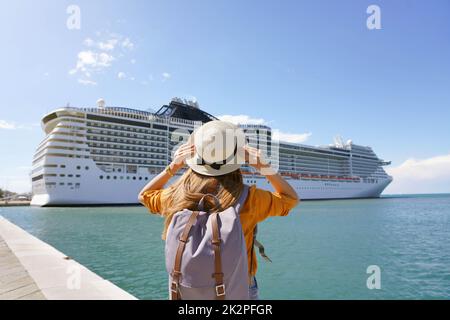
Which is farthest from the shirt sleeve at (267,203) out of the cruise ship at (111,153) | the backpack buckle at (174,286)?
the cruise ship at (111,153)

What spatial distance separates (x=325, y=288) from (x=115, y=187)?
120ft

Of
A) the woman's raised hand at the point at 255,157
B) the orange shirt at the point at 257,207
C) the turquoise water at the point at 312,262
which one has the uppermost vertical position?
the woman's raised hand at the point at 255,157

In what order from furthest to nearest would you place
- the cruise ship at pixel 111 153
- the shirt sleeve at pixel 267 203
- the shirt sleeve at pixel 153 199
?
the cruise ship at pixel 111 153, the shirt sleeve at pixel 153 199, the shirt sleeve at pixel 267 203

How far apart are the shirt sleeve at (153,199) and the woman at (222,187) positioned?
61mm

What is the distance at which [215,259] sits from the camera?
1179 millimetres

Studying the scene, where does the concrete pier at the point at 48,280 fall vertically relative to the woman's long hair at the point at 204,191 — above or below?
below

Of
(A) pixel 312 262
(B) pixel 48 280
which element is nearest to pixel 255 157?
(B) pixel 48 280

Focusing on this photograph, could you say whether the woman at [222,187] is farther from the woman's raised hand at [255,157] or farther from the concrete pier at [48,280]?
the concrete pier at [48,280]

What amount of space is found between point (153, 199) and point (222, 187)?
50 cm

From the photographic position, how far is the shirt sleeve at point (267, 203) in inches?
57.4

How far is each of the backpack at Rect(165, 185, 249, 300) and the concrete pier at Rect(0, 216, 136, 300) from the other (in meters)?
2.74

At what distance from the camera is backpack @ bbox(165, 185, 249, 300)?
118 centimetres

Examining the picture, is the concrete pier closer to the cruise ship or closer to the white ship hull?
the cruise ship
